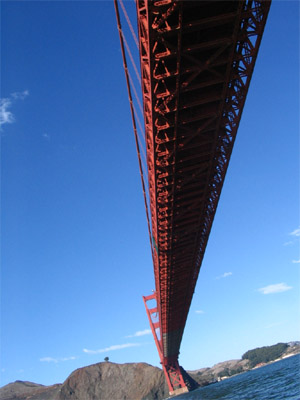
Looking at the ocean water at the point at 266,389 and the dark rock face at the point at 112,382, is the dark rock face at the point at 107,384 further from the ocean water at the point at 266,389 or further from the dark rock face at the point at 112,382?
the ocean water at the point at 266,389

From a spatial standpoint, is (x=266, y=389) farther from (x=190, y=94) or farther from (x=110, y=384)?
(x=110, y=384)

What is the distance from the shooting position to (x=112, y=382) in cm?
Answer: 9031

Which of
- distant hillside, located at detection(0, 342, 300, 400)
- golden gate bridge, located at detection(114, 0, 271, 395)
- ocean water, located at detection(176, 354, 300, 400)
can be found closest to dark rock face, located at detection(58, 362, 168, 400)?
distant hillside, located at detection(0, 342, 300, 400)

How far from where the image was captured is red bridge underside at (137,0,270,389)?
400 inches

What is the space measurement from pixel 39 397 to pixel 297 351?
84.9 meters

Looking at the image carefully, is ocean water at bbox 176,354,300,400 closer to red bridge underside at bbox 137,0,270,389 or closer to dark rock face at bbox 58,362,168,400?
red bridge underside at bbox 137,0,270,389

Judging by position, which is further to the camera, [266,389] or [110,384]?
[110,384]

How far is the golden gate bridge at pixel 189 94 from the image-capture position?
1015 centimetres

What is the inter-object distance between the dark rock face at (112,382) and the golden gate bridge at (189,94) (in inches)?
2590

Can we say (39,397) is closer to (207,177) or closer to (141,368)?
(141,368)

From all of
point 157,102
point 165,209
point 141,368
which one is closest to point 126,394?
point 141,368

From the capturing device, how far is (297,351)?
128125 millimetres

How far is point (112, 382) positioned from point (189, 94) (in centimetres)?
9144

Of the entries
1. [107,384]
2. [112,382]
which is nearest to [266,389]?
[112,382]
